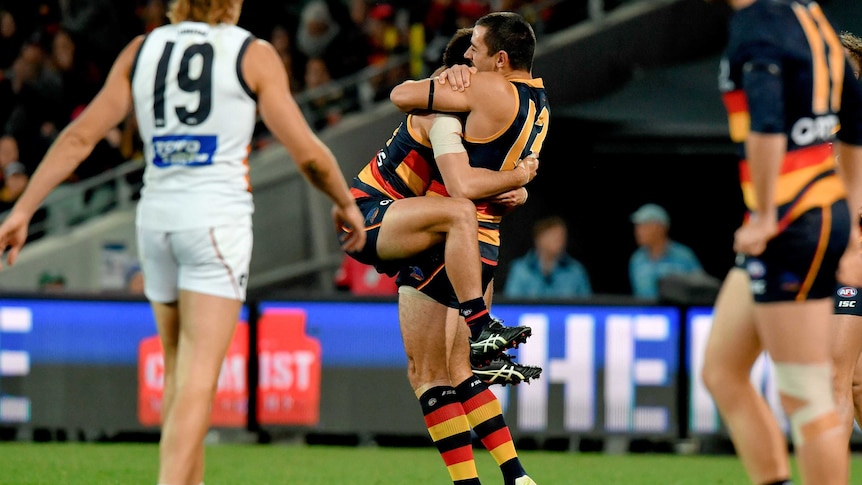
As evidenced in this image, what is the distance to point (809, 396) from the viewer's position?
4664 millimetres

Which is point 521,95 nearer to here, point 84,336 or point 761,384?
point 761,384

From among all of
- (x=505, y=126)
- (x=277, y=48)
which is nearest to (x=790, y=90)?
(x=505, y=126)

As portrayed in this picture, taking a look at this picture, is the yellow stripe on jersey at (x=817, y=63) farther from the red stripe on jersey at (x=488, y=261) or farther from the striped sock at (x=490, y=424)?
the striped sock at (x=490, y=424)

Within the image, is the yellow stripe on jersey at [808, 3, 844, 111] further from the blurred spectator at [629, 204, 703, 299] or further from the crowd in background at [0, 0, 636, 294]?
the crowd in background at [0, 0, 636, 294]

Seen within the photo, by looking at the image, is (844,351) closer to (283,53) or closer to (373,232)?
(373,232)

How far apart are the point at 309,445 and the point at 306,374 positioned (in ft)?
2.12

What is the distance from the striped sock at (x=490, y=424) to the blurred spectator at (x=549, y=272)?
4447mm

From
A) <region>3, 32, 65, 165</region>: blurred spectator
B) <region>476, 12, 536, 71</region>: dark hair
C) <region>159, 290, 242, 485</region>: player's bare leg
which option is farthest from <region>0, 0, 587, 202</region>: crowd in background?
<region>159, 290, 242, 485</region>: player's bare leg

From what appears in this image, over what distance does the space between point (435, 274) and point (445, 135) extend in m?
0.73

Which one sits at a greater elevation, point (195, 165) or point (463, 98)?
point (463, 98)

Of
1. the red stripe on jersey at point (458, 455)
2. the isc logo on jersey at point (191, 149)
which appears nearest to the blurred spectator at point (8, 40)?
the red stripe on jersey at point (458, 455)

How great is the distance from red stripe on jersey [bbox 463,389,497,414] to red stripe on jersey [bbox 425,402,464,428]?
11 cm

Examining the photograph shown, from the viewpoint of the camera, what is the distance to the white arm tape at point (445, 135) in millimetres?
6582

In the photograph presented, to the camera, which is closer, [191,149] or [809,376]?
[809,376]
